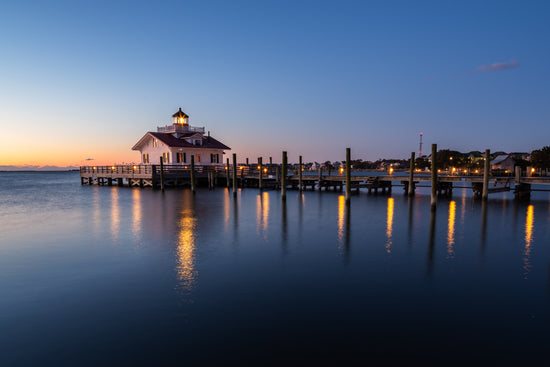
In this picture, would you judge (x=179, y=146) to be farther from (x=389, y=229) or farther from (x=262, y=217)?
(x=389, y=229)

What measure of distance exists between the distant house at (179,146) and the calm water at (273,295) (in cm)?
2933

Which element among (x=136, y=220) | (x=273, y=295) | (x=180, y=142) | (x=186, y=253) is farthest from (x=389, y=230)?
(x=180, y=142)

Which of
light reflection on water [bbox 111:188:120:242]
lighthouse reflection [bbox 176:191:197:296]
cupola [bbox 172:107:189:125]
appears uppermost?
cupola [bbox 172:107:189:125]

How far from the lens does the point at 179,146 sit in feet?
155

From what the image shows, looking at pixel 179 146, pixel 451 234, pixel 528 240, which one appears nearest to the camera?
pixel 528 240

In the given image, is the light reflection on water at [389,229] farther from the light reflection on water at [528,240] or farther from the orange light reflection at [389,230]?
the light reflection on water at [528,240]

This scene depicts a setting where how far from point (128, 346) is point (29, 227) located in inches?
741

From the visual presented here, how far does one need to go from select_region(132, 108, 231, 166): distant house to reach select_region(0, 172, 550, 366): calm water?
29332mm

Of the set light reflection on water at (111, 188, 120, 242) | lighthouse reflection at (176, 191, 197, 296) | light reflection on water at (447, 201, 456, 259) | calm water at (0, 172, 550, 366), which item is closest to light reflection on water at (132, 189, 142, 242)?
calm water at (0, 172, 550, 366)

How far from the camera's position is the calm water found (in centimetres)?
653

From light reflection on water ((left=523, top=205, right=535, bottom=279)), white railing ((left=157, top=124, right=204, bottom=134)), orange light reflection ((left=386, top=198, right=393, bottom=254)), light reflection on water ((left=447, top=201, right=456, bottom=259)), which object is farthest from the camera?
white railing ((left=157, top=124, right=204, bottom=134))

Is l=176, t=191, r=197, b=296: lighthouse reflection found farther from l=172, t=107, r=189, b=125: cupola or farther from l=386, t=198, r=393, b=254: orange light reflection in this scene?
l=172, t=107, r=189, b=125: cupola

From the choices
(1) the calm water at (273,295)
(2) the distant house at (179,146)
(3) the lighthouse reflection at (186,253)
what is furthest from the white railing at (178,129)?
(1) the calm water at (273,295)

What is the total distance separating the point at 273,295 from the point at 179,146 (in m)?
41.0
